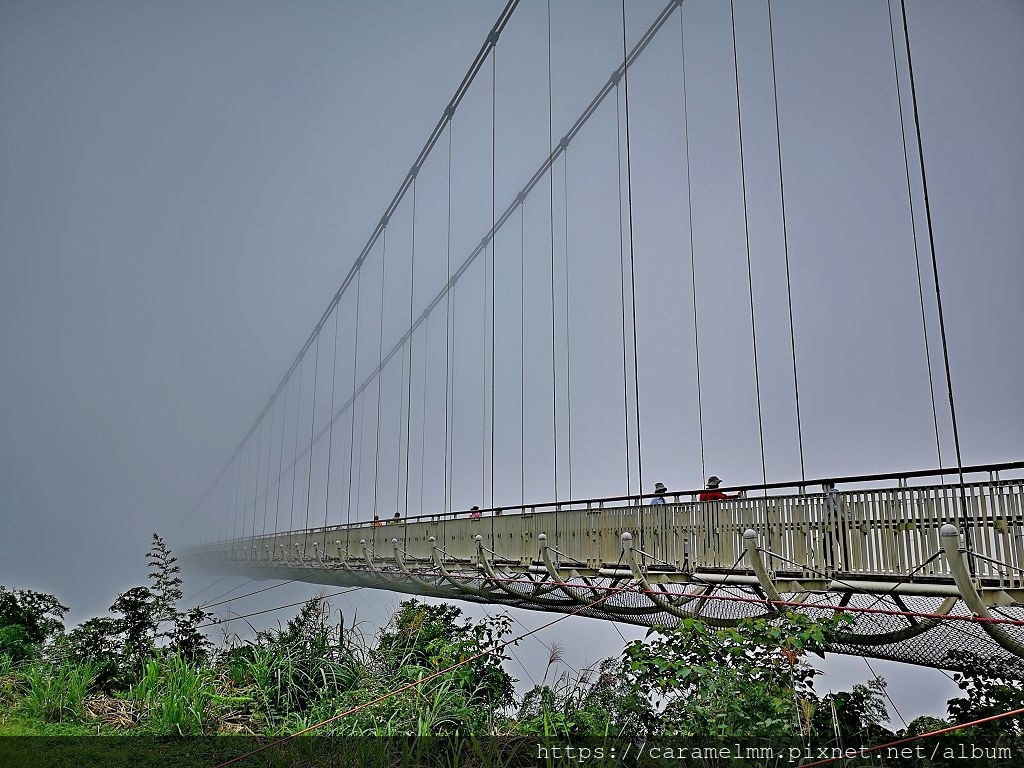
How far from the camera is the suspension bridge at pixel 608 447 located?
638 cm

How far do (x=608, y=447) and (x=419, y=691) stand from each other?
16929 mm

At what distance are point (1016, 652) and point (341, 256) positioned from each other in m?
45.9

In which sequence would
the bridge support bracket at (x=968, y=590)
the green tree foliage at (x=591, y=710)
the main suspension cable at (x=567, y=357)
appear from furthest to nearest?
the main suspension cable at (x=567, y=357) → the green tree foliage at (x=591, y=710) → the bridge support bracket at (x=968, y=590)

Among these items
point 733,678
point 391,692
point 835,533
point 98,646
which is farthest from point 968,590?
point 98,646

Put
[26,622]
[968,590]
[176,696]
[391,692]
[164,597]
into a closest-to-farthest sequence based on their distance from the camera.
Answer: [968,590] → [391,692] → [176,696] → [164,597] → [26,622]

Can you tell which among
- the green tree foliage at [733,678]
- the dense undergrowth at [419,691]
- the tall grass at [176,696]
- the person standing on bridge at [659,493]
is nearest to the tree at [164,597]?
the dense undergrowth at [419,691]

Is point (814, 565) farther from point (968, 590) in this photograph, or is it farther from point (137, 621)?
point (137, 621)

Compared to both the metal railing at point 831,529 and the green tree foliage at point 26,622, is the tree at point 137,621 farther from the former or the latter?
the metal railing at point 831,529

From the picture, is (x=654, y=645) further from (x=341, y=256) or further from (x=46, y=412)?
(x=341, y=256)

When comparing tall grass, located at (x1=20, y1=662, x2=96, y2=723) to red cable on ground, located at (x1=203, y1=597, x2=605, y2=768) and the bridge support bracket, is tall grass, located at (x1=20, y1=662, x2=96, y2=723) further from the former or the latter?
the bridge support bracket

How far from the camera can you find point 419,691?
7.83 metres

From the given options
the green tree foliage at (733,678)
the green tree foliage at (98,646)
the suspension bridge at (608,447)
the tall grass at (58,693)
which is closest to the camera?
the green tree foliage at (733,678)

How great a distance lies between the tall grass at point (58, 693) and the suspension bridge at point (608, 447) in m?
4.45

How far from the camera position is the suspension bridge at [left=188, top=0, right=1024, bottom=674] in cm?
638
